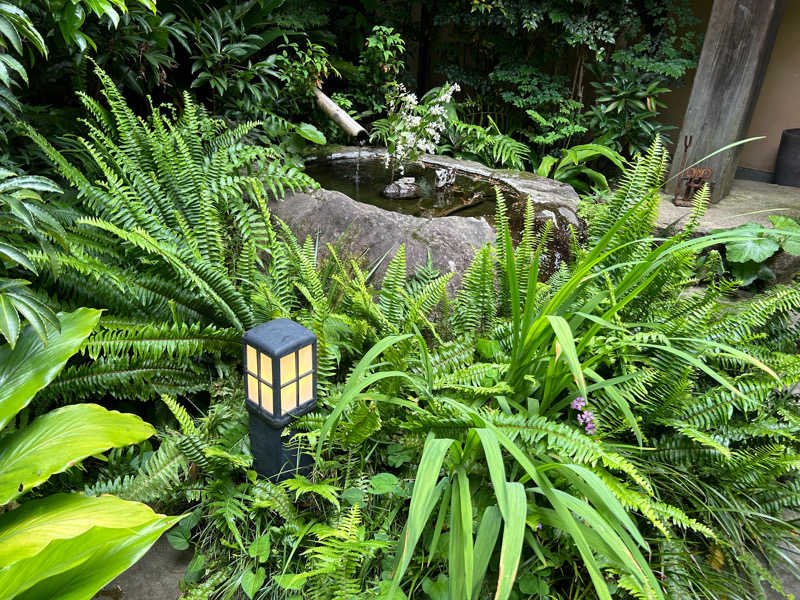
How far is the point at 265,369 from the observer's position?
1564 mm

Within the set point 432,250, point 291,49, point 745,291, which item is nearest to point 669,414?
point 432,250

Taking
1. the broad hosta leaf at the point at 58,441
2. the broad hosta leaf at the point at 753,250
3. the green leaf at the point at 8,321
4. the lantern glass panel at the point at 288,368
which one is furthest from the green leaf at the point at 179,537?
the broad hosta leaf at the point at 753,250

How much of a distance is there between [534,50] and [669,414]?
4079 millimetres

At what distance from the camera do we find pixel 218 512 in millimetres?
1574

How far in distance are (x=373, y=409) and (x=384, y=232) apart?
1.12 meters

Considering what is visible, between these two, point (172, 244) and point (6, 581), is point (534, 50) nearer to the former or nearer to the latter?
point (172, 244)

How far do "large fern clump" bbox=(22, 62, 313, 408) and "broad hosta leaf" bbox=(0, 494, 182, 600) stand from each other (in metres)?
0.45

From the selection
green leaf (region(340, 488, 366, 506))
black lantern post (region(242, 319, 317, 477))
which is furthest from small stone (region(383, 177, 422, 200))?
green leaf (region(340, 488, 366, 506))

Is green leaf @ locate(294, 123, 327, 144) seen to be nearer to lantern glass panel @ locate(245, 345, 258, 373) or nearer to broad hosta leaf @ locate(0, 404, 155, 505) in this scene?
lantern glass panel @ locate(245, 345, 258, 373)

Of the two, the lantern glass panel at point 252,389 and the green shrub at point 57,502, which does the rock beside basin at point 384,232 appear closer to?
the lantern glass panel at point 252,389

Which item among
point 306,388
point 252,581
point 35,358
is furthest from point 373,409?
point 35,358

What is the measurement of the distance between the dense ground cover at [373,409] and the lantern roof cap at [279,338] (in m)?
0.21

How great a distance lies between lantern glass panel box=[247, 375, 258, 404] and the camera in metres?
1.63

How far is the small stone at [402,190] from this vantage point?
10.2 feet
